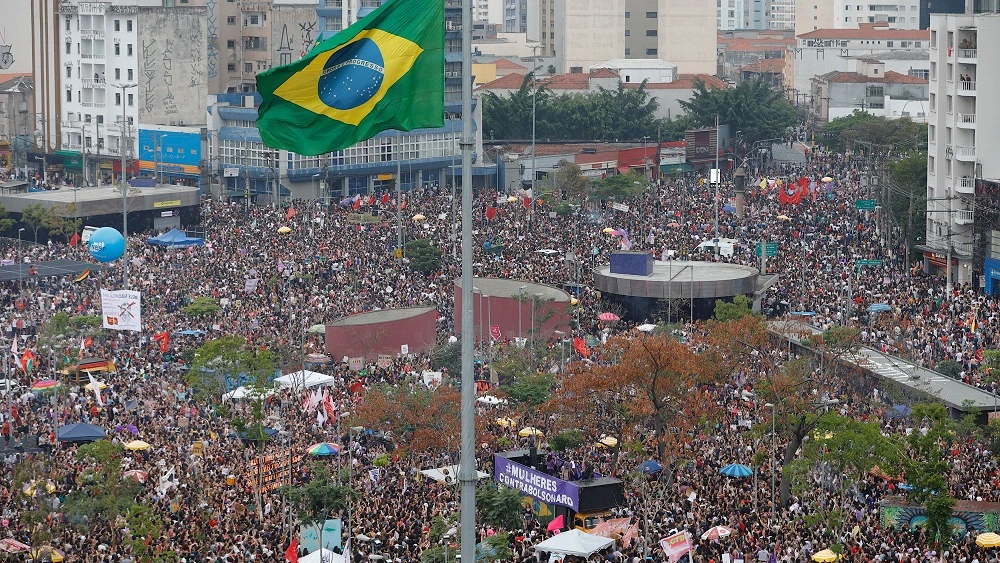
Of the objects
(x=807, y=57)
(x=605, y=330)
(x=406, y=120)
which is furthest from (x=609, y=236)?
(x=807, y=57)

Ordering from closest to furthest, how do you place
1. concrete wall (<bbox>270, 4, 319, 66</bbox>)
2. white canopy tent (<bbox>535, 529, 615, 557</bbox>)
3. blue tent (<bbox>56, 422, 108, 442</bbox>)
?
white canopy tent (<bbox>535, 529, 615, 557</bbox>) < blue tent (<bbox>56, 422, 108, 442</bbox>) < concrete wall (<bbox>270, 4, 319, 66</bbox>)

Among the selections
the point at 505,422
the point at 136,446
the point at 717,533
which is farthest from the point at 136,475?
the point at 717,533

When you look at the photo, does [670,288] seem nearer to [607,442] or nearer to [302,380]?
[302,380]

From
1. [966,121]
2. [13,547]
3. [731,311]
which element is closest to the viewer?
[13,547]

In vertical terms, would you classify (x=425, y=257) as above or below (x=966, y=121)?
below

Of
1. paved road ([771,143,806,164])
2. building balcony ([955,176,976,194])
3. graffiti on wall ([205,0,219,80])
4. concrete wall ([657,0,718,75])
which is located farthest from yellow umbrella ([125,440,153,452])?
concrete wall ([657,0,718,75])

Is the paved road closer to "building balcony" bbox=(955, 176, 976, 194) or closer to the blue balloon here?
"building balcony" bbox=(955, 176, 976, 194)

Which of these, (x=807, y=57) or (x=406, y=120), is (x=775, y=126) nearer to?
(x=807, y=57)
